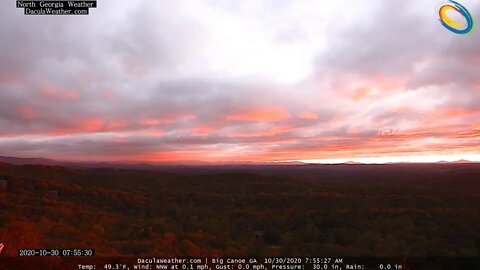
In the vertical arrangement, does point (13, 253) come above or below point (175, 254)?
above

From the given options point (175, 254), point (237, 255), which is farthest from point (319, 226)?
point (175, 254)

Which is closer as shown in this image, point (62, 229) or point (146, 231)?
point (62, 229)

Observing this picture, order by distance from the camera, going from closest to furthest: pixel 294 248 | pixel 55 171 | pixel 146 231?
pixel 294 248, pixel 146 231, pixel 55 171

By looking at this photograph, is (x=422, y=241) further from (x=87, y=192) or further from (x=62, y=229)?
(x=87, y=192)

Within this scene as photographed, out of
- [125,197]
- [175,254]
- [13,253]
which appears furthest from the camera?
[125,197]

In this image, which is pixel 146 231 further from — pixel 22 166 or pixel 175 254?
pixel 22 166

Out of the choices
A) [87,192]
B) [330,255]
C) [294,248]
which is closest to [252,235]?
[294,248]

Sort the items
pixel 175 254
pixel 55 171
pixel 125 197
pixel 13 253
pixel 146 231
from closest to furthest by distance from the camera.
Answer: pixel 13 253 → pixel 175 254 → pixel 146 231 → pixel 125 197 → pixel 55 171

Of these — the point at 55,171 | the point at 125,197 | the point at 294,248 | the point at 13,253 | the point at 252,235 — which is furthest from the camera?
the point at 55,171

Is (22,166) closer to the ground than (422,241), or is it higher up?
higher up
